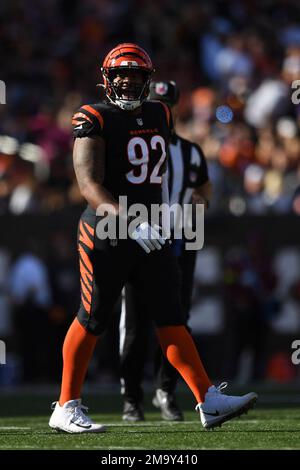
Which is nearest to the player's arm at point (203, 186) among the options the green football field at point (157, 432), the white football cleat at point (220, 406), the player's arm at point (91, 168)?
the green football field at point (157, 432)

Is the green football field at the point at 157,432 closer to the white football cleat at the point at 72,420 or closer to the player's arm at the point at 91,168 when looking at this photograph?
the white football cleat at the point at 72,420

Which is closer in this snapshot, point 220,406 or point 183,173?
point 220,406

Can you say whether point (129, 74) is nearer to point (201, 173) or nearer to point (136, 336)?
point (201, 173)

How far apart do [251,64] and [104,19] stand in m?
2.38

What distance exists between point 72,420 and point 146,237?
1050mm

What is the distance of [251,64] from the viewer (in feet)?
54.4

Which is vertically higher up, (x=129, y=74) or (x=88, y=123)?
(x=129, y=74)

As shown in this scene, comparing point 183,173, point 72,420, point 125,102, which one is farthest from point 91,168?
point 183,173

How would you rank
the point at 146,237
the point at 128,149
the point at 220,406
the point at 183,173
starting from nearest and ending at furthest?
1. the point at 146,237
2. the point at 220,406
3. the point at 128,149
4. the point at 183,173

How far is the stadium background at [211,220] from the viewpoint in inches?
537

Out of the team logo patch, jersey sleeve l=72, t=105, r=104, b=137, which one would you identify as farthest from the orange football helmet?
the team logo patch

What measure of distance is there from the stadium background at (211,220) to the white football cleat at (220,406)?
653 centimetres

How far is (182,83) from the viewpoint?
16.6m

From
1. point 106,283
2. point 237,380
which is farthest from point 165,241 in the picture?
point 237,380
